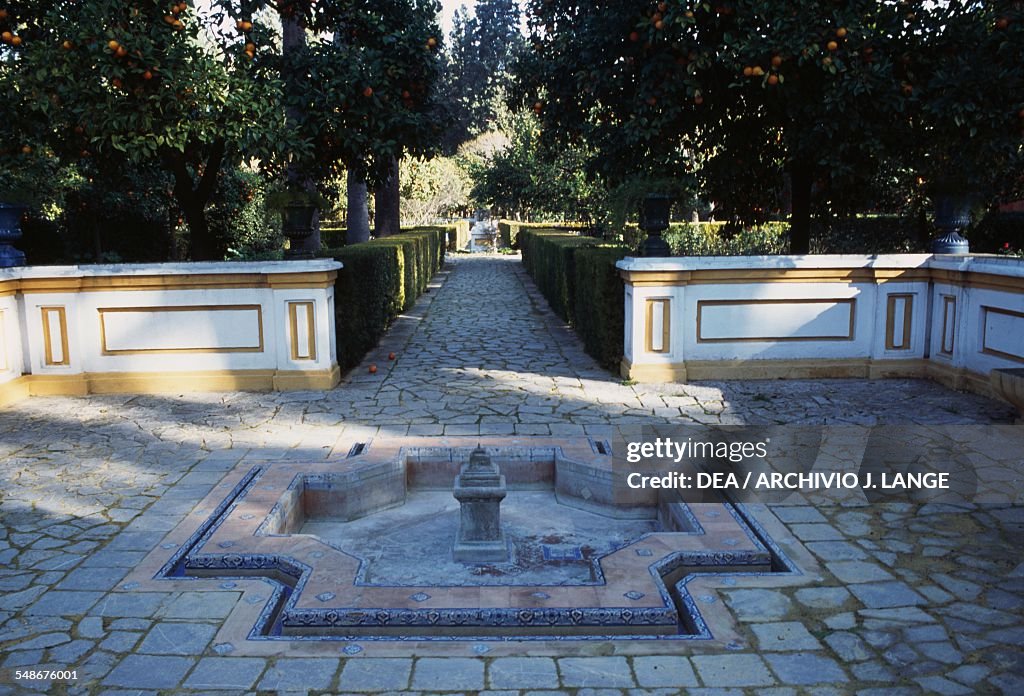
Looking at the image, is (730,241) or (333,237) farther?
(333,237)

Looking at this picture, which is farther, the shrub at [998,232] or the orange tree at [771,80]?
the shrub at [998,232]

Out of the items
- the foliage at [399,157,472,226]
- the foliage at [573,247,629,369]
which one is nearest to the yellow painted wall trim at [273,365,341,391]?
the foliage at [573,247,629,369]

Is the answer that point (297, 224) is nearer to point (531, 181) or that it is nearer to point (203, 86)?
point (203, 86)

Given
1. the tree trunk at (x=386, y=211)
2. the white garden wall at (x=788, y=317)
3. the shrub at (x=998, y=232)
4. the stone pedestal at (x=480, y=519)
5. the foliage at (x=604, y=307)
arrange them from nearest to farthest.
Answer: the stone pedestal at (x=480, y=519) < the white garden wall at (x=788, y=317) < the foliage at (x=604, y=307) < the tree trunk at (x=386, y=211) < the shrub at (x=998, y=232)

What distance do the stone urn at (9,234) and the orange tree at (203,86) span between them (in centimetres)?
66

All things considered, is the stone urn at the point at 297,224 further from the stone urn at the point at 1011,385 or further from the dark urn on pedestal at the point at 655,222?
the stone urn at the point at 1011,385

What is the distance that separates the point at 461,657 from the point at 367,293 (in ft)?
24.1

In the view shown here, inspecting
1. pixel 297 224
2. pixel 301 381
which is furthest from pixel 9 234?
pixel 301 381

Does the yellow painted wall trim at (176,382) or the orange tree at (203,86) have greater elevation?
the orange tree at (203,86)

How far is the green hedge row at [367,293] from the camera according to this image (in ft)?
29.3

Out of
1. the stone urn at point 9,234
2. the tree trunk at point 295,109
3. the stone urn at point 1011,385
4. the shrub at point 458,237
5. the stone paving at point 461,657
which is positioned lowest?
the stone paving at point 461,657

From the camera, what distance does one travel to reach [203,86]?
7.82 meters

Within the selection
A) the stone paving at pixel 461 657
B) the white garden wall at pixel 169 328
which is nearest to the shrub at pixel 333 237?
the white garden wall at pixel 169 328

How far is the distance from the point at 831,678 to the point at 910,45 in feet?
24.4
